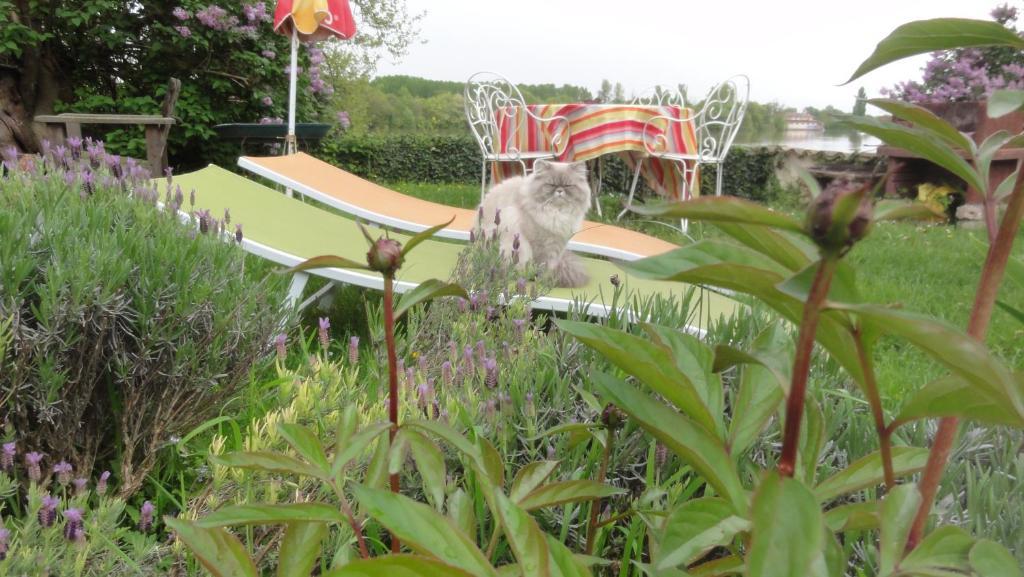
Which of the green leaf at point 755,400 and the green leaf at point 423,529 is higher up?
the green leaf at point 755,400

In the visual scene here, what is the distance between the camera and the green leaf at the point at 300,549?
0.69 metres

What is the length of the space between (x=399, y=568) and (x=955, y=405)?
427mm

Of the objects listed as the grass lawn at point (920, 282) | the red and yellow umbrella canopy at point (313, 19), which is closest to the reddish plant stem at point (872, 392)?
the grass lawn at point (920, 282)

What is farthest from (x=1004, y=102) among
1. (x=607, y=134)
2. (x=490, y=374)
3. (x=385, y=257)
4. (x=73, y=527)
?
(x=607, y=134)

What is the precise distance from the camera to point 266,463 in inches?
26.5

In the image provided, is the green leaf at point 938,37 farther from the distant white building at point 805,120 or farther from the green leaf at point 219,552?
the green leaf at point 219,552

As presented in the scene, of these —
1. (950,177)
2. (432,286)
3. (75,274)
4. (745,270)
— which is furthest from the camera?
(950,177)

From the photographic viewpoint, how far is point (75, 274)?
60.1 inches

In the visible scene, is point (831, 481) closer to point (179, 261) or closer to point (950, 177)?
point (179, 261)

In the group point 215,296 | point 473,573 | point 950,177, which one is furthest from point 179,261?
point 950,177

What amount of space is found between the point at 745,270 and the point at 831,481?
1.18 feet

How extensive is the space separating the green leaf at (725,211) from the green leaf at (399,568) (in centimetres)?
29

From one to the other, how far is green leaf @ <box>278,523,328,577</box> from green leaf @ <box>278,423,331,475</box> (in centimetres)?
6

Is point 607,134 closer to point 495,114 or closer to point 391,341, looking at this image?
point 495,114
